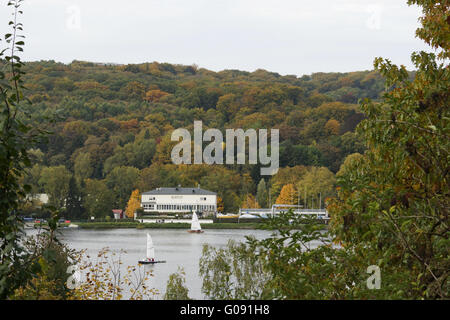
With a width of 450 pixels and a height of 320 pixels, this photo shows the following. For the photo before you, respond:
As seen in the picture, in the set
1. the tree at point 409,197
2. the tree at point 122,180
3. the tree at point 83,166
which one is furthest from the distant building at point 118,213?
the tree at point 409,197

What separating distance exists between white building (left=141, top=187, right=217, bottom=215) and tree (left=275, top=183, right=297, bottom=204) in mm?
12746

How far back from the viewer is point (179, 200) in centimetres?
9769

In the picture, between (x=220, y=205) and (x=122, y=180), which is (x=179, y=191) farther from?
(x=122, y=180)

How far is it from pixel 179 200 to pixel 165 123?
78.0 feet

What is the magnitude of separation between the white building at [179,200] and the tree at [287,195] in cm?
1275

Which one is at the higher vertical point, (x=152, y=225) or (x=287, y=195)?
(x=287, y=195)

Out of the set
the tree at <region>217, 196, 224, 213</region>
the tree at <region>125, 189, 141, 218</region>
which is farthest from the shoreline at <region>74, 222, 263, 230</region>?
the tree at <region>217, 196, 224, 213</region>

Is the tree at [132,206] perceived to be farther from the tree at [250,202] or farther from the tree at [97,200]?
the tree at [250,202]

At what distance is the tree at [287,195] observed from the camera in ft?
275

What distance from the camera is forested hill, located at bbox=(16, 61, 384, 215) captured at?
9325cm

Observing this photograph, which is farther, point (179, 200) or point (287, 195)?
point (179, 200)

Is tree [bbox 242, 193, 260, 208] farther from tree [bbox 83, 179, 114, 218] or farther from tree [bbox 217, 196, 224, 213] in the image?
tree [bbox 83, 179, 114, 218]

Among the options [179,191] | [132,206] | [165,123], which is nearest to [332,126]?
[179,191]
